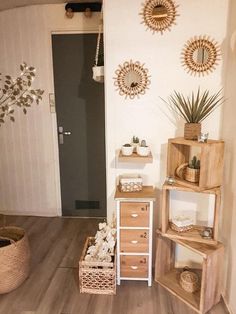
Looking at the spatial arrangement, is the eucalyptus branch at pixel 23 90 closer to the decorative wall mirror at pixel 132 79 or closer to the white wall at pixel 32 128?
the white wall at pixel 32 128

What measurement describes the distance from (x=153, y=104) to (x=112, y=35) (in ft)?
1.91

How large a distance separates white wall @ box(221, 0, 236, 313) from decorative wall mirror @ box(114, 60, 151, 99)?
1.88 ft

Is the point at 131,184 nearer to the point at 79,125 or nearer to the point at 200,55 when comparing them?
the point at 200,55

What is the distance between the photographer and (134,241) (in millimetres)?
2020

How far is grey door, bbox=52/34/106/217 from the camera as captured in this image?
294 cm

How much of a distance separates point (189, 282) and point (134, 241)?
484mm

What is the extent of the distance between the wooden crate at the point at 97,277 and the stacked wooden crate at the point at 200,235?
0.37m

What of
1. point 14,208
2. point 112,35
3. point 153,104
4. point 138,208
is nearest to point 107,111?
point 153,104

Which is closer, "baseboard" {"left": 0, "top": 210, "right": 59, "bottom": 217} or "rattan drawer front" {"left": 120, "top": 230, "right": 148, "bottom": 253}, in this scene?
"rattan drawer front" {"left": 120, "top": 230, "right": 148, "bottom": 253}

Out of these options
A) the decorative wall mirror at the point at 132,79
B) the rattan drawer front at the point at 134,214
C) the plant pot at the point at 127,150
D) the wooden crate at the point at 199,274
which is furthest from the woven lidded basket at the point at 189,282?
the decorative wall mirror at the point at 132,79

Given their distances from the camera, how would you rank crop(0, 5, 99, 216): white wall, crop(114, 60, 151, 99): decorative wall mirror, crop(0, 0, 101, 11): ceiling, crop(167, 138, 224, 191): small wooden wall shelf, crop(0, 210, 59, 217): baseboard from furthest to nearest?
crop(0, 210, 59, 217): baseboard
crop(0, 5, 99, 216): white wall
crop(0, 0, 101, 11): ceiling
crop(114, 60, 151, 99): decorative wall mirror
crop(167, 138, 224, 191): small wooden wall shelf

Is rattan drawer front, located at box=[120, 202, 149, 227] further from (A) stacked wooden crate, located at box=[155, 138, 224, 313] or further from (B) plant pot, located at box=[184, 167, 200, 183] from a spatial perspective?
(B) plant pot, located at box=[184, 167, 200, 183]

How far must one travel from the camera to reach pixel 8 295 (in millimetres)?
2029

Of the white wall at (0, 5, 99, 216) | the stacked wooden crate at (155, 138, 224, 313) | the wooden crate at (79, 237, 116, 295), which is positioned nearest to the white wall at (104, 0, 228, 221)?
the stacked wooden crate at (155, 138, 224, 313)
